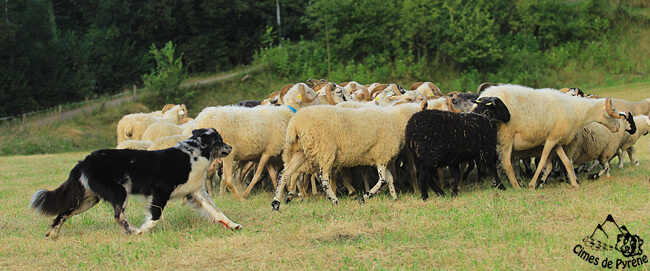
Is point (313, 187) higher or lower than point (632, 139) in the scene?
higher

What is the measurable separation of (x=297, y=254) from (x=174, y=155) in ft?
8.01

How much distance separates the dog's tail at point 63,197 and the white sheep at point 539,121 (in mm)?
6848

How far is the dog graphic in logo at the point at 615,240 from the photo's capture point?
6.07 m

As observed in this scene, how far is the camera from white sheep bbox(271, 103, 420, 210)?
32.8 feet

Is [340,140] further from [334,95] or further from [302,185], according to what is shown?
[334,95]

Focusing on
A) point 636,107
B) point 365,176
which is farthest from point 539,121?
point 636,107

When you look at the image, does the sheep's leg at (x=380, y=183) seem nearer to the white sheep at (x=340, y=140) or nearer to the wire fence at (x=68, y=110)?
the white sheep at (x=340, y=140)

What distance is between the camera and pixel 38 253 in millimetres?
7281

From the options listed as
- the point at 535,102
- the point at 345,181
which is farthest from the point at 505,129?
the point at 345,181

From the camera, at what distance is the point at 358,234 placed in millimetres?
7363

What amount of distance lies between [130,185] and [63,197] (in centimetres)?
83

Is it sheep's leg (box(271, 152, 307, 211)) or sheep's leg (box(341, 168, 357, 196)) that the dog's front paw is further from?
sheep's leg (box(341, 168, 357, 196))

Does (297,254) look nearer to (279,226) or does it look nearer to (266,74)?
(279,226)

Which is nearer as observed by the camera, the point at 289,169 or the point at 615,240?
the point at 615,240
